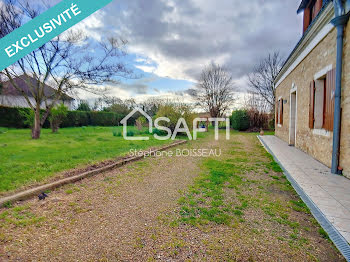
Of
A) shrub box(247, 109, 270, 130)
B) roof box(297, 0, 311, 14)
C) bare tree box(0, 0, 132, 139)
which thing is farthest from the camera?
shrub box(247, 109, 270, 130)

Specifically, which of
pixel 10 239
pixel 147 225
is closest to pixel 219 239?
pixel 147 225

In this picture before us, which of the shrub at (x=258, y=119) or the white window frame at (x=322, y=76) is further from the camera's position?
the shrub at (x=258, y=119)

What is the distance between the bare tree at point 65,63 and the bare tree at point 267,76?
19223mm

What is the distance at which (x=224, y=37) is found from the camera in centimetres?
1190

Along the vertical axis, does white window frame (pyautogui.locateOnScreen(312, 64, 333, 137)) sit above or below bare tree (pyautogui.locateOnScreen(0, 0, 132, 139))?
below

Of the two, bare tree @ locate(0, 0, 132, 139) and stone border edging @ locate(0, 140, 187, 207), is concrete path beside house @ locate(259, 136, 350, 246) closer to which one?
stone border edging @ locate(0, 140, 187, 207)

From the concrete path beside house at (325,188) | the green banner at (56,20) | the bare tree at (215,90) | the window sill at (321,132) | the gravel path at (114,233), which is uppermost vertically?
the bare tree at (215,90)

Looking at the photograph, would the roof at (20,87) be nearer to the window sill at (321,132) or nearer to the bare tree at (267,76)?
the window sill at (321,132)

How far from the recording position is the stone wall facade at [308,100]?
381 centimetres

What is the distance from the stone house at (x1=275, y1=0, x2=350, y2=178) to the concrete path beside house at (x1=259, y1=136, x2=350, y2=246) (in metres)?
0.35

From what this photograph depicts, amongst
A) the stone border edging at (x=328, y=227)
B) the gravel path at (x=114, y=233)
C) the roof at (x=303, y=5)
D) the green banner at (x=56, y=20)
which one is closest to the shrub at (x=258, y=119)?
the roof at (x=303, y=5)

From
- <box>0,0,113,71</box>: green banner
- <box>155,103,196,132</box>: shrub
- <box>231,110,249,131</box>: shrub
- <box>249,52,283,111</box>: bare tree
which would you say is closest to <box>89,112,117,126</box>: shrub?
<box>155,103,196,132</box>: shrub

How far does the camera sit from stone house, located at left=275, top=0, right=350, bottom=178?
3861 mm

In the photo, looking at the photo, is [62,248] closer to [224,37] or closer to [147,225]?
[147,225]
